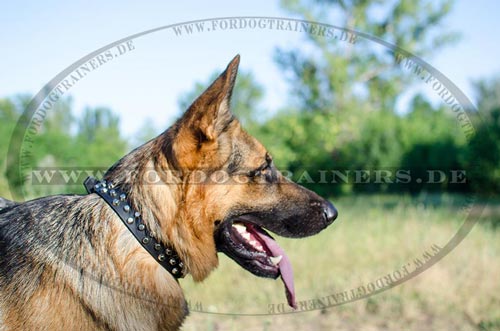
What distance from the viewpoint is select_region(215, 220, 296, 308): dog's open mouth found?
3469mm

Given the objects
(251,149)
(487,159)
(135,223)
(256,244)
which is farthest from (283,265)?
(487,159)

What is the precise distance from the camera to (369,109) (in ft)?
77.9

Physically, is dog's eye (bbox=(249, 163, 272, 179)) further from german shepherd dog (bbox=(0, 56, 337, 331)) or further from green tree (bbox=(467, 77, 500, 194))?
green tree (bbox=(467, 77, 500, 194))

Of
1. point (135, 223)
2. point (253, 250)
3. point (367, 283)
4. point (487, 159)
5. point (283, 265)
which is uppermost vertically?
point (135, 223)

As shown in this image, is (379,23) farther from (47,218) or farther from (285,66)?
(47,218)

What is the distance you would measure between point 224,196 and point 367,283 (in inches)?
152

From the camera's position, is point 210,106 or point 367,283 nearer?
point 210,106

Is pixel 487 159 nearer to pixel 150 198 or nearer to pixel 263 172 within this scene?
pixel 263 172

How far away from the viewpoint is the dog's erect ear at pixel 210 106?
3010mm

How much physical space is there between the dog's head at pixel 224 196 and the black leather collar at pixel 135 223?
0.28 feet

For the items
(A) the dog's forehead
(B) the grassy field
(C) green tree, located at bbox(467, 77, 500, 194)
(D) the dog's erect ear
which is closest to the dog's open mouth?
(A) the dog's forehead

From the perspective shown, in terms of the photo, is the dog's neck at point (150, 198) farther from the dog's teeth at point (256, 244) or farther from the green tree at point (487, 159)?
the green tree at point (487, 159)

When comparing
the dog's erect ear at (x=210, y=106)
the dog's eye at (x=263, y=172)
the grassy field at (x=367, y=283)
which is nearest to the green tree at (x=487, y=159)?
the grassy field at (x=367, y=283)

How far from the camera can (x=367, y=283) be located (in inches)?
260
